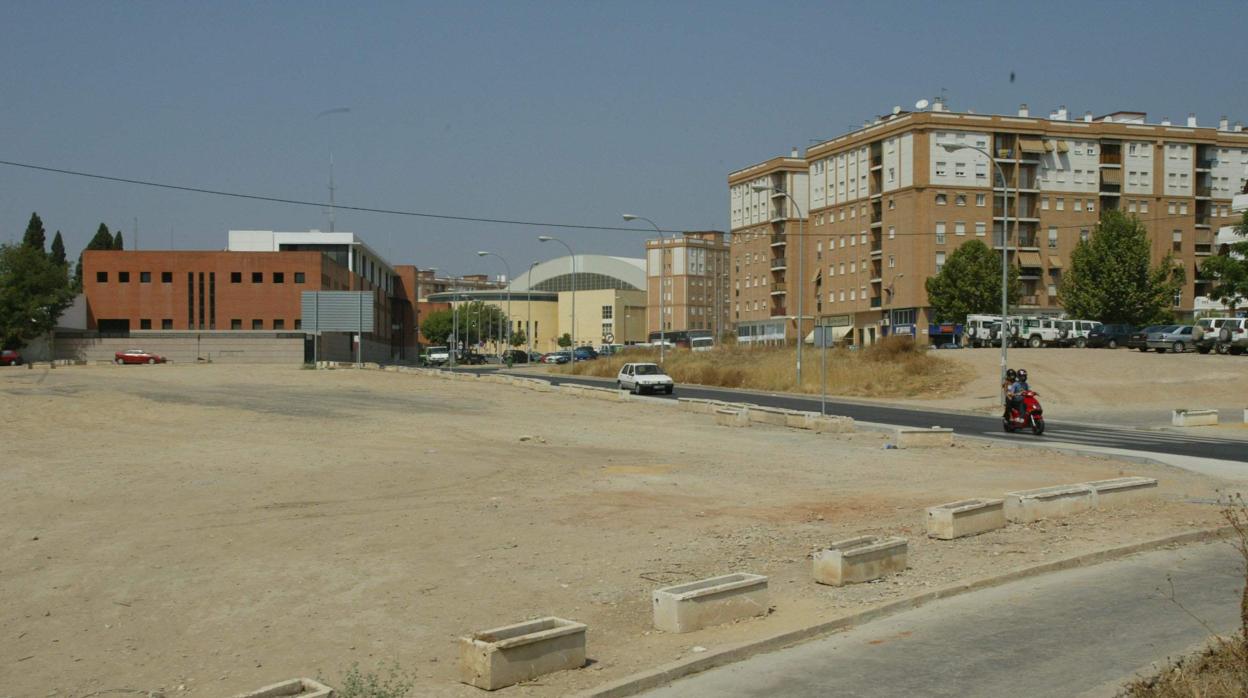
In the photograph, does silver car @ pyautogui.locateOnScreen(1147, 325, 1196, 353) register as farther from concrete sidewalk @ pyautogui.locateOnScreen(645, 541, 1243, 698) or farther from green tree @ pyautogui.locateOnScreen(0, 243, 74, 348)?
green tree @ pyautogui.locateOnScreen(0, 243, 74, 348)

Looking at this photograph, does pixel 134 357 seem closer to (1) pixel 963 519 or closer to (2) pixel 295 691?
(1) pixel 963 519

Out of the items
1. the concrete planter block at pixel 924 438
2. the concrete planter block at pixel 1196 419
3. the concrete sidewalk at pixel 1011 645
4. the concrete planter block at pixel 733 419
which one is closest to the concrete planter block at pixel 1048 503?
the concrete sidewalk at pixel 1011 645

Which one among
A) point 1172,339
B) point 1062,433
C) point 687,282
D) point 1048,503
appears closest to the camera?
point 1048,503

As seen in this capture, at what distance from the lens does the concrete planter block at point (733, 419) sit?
32156 millimetres

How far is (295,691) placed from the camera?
7.16 m

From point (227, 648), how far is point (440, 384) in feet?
151

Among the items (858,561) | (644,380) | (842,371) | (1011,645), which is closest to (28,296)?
(644,380)

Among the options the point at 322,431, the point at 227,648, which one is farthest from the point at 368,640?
the point at 322,431

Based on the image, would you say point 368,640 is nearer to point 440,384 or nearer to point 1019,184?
point 440,384

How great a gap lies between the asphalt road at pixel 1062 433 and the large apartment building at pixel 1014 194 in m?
53.8

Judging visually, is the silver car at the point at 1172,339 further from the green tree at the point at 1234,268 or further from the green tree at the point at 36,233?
the green tree at the point at 36,233

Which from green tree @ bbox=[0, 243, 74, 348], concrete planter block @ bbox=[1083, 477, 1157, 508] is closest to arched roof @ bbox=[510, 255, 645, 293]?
green tree @ bbox=[0, 243, 74, 348]

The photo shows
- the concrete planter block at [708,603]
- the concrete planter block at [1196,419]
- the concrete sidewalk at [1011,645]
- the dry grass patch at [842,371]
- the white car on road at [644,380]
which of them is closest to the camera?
the concrete sidewalk at [1011,645]

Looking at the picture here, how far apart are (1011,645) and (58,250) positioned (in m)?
125
